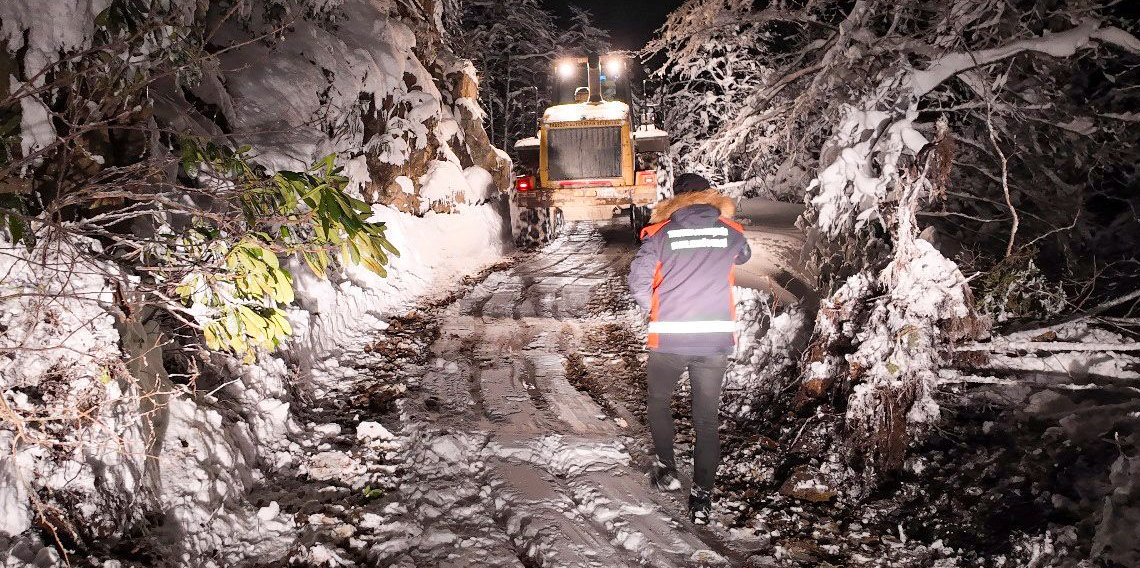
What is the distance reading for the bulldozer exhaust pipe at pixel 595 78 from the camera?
13.4 m

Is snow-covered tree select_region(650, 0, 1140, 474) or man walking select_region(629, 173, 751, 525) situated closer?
man walking select_region(629, 173, 751, 525)

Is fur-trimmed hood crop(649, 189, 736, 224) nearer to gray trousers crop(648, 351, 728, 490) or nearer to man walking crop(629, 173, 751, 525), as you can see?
man walking crop(629, 173, 751, 525)

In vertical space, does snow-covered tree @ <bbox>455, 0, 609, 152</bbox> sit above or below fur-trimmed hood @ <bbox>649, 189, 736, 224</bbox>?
above

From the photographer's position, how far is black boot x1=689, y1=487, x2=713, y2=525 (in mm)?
3387

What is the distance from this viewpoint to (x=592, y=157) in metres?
12.8

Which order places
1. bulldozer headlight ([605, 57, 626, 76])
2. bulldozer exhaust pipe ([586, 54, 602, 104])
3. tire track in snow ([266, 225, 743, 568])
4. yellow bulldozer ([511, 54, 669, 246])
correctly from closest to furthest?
tire track in snow ([266, 225, 743, 568])
yellow bulldozer ([511, 54, 669, 246])
bulldozer exhaust pipe ([586, 54, 602, 104])
bulldozer headlight ([605, 57, 626, 76])

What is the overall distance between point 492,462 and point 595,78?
11.3 m

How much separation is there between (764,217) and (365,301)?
13.5 m

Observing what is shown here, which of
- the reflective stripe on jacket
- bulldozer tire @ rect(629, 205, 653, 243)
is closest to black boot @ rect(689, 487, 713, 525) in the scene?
the reflective stripe on jacket

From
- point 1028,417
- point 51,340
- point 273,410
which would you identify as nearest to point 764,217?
point 1028,417

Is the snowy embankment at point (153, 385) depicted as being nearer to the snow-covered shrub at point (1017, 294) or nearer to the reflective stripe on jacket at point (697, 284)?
the reflective stripe on jacket at point (697, 284)

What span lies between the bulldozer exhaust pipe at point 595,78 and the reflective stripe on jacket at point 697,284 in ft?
34.8

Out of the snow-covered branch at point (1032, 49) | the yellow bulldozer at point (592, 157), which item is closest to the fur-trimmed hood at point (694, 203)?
the snow-covered branch at point (1032, 49)

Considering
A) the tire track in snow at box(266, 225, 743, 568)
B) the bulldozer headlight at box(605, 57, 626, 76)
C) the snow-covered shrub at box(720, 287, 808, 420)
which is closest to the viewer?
the tire track in snow at box(266, 225, 743, 568)
